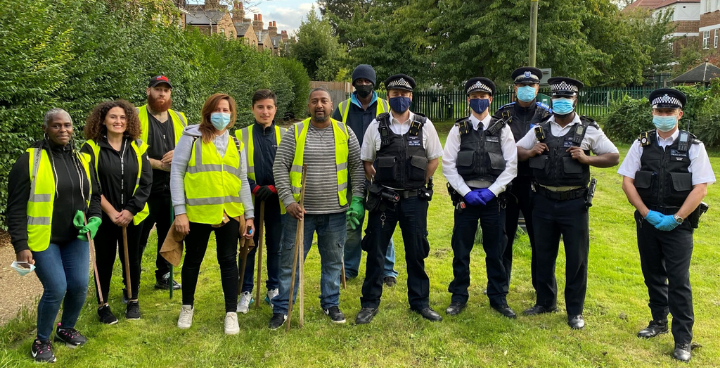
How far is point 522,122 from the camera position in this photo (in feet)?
17.8

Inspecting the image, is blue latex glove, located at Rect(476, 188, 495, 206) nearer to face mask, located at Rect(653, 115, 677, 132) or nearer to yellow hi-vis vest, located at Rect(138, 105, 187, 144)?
face mask, located at Rect(653, 115, 677, 132)

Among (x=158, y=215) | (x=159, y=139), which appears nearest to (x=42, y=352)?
(x=158, y=215)

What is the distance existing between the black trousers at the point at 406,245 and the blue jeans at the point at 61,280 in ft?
7.87

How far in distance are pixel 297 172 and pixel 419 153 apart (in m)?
1.10

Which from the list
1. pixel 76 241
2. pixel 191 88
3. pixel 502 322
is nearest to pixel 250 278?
pixel 76 241

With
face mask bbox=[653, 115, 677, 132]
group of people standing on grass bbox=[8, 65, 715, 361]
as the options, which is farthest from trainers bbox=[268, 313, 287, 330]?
face mask bbox=[653, 115, 677, 132]

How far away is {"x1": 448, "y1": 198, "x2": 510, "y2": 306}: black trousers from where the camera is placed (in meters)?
4.97

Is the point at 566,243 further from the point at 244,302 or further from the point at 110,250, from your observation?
the point at 110,250

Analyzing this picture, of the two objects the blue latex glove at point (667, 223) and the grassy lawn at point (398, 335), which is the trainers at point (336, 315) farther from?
the blue latex glove at point (667, 223)

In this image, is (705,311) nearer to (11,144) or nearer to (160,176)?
(160,176)

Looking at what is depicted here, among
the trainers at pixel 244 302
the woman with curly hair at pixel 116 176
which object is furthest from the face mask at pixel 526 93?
the woman with curly hair at pixel 116 176

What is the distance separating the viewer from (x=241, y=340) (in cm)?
459

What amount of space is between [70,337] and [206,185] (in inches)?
64.6

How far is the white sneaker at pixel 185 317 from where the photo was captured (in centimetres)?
482
